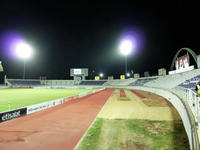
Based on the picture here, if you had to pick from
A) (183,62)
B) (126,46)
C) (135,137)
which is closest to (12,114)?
(135,137)

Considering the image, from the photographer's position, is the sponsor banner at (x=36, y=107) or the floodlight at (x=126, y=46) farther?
the floodlight at (x=126, y=46)

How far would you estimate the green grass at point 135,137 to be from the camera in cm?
555

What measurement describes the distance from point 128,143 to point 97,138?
147 centimetres

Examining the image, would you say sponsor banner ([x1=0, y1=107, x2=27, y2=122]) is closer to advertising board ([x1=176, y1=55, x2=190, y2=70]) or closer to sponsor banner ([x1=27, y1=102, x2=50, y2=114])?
sponsor banner ([x1=27, y1=102, x2=50, y2=114])

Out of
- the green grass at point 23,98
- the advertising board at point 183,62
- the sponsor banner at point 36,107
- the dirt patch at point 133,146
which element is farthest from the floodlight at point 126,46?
the dirt patch at point 133,146

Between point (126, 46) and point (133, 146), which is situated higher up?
point (126, 46)

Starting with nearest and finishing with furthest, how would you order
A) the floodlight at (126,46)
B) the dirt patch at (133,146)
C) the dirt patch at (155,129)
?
1. the dirt patch at (133,146)
2. the dirt patch at (155,129)
3. the floodlight at (126,46)

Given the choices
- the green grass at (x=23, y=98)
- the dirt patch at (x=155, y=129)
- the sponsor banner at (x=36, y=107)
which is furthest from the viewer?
the green grass at (x=23, y=98)

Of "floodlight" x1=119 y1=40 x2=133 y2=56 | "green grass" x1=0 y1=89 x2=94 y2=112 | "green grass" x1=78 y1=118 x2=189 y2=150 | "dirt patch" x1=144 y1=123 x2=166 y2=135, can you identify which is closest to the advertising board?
"floodlight" x1=119 y1=40 x2=133 y2=56

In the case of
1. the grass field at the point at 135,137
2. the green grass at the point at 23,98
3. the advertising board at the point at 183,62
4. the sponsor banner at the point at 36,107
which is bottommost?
the green grass at the point at 23,98

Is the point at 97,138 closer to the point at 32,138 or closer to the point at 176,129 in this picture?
the point at 32,138

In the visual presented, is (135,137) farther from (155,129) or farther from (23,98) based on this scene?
(23,98)

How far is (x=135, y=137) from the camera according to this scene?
6414 mm

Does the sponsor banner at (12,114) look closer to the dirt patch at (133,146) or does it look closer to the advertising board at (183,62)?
the dirt patch at (133,146)
